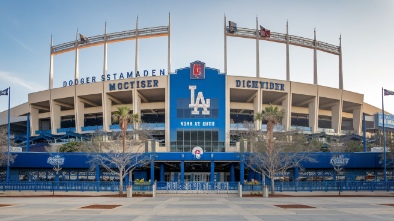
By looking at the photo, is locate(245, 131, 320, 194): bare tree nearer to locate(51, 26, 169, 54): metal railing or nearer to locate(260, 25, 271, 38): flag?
locate(260, 25, 271, 38): flag

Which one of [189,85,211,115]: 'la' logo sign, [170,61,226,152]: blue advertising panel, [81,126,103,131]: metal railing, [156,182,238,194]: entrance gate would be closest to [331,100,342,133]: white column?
[170,61,226,152]: blue advertising panel

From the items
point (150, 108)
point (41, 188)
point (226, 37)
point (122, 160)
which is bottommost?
point (41, 188)

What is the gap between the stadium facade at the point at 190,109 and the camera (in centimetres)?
6288

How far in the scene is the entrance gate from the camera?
50.1 metres

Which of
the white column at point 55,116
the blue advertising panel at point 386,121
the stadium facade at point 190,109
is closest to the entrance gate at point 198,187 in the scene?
the stadium facade at point 190,109

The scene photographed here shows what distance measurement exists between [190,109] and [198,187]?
23854 mm

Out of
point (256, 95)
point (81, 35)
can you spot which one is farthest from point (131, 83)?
point (256, 95)

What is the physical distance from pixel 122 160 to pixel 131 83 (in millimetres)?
30341

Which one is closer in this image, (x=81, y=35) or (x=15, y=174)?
(x=15, y=174)

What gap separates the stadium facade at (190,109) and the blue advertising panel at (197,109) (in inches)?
6.9

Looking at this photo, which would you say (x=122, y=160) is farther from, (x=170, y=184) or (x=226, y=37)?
(x=226, y=37)

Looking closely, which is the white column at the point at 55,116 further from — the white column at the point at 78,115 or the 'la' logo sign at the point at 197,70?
the 'la' logo sign at the point at 197,70

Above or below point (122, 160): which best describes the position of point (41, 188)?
below

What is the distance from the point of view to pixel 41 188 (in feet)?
160
